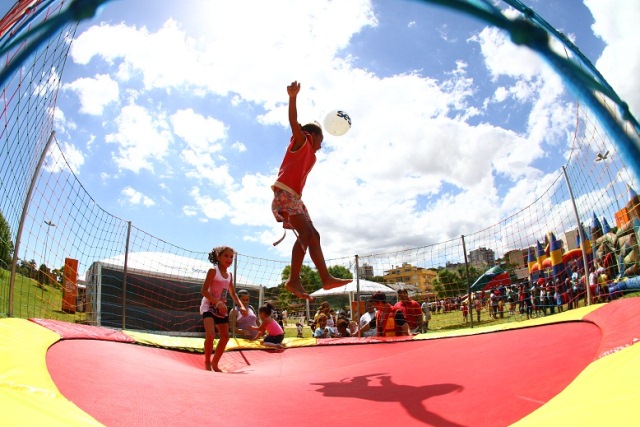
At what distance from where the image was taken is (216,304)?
4.03 m

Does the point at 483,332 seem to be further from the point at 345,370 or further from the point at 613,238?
the point at 613,238

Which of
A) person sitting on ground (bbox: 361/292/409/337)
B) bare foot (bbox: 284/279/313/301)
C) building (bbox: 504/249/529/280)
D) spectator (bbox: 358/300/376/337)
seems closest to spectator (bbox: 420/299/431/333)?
spectator (bbox: 358/300/376/337)

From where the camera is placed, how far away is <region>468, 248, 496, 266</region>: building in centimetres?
713

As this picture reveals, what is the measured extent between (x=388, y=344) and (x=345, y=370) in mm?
1506

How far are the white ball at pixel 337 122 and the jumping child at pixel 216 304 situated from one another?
5.91ft

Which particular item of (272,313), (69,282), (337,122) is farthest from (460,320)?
(337,122)

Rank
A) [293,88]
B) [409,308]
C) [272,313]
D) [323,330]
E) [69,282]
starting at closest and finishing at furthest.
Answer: [293,88], [69,282], [409,308], [272,313], [323,330]

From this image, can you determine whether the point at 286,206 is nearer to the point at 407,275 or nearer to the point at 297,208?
the point at 297,208

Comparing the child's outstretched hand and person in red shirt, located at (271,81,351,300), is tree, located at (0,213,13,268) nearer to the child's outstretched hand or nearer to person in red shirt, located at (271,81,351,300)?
person in red shirt, located at (271,81,351,300)

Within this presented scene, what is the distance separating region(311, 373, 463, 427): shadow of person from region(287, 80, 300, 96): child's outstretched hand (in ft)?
6.71

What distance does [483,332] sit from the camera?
395 centimetres

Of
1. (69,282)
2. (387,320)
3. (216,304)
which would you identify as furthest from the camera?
(69,282)

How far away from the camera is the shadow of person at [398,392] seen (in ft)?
5.54

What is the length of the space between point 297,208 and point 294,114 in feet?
2.41
